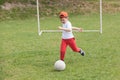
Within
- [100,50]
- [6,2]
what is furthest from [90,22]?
[100,50]

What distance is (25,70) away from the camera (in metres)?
8.66

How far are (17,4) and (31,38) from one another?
8.91m

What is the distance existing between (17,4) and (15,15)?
1503mm

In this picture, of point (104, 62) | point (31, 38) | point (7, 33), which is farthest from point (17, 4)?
point (104, 62)

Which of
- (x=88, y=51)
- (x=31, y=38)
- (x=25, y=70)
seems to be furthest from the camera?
(x=31, y=38)

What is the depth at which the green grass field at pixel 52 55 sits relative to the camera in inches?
320

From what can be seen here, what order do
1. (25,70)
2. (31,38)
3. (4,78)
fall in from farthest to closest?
1. (31,38)
2. (25,70)
3. (4,78)

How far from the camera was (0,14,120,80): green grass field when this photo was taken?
8.14 meters

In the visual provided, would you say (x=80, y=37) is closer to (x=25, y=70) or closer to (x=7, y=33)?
(x=7, y=33)

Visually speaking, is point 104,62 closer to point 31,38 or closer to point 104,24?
point 31,38

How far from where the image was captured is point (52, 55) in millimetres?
10375

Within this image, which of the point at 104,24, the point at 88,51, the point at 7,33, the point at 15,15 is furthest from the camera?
the point at 15,15

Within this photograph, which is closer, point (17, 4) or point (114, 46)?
point (114, 46)

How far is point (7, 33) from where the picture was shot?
15.5m
